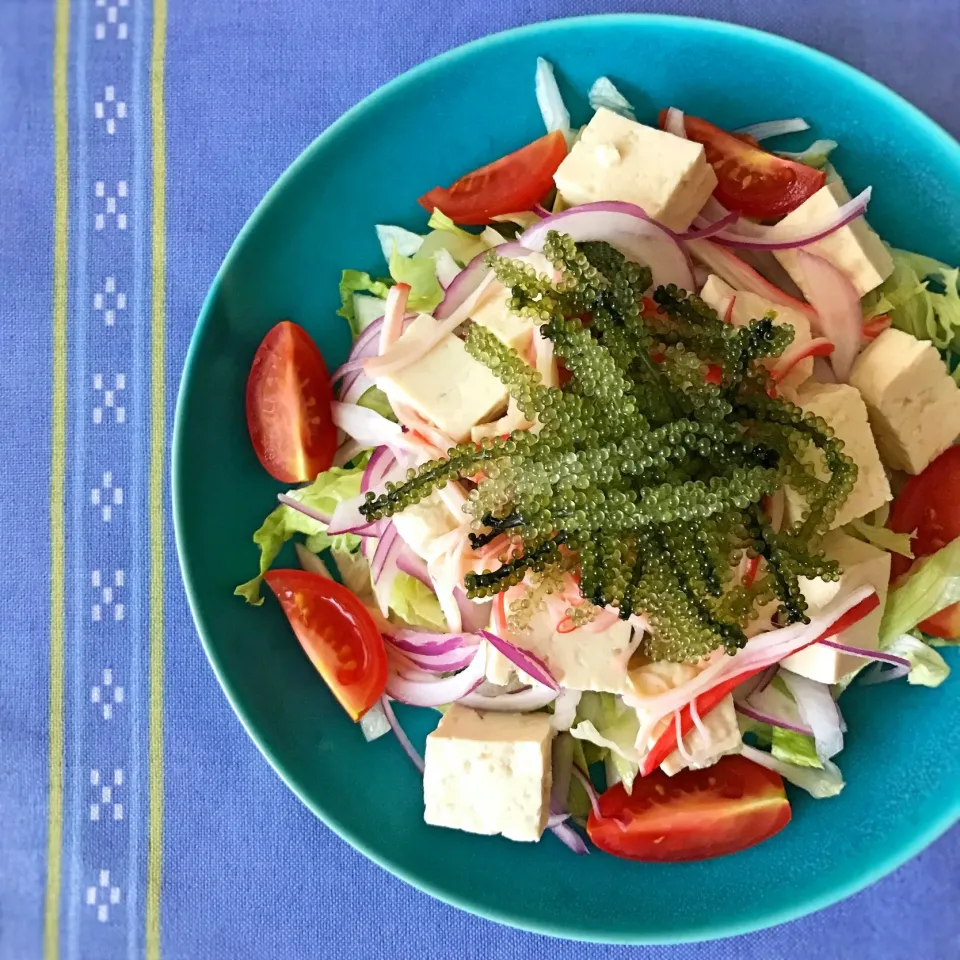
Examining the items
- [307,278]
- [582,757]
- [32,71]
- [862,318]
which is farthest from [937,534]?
[32,71]

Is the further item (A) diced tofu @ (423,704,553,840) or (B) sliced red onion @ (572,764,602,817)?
(B) sliced red onion @ (572,764,602,817)

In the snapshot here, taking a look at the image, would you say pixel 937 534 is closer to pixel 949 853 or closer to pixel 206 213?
pixel 949 853

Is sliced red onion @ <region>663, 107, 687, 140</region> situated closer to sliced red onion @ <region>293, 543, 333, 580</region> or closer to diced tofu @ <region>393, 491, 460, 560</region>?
diced tofu @ <region>393, 491, 460, 560</region>

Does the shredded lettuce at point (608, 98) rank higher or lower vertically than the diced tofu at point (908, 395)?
higher

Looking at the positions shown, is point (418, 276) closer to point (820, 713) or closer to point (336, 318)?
point (336, 318)

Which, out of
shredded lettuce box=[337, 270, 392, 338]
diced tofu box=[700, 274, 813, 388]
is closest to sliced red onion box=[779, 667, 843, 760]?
diced tofu box=[700, 274, 813, 388]

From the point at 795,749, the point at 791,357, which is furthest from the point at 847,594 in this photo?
the point at 791,357

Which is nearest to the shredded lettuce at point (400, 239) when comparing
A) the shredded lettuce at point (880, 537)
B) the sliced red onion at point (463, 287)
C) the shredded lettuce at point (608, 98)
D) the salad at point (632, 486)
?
the salad at point (632, 486)

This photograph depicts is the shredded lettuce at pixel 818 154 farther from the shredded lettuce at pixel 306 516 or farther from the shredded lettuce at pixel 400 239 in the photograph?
the shredded lettuce at pixel 306 516
